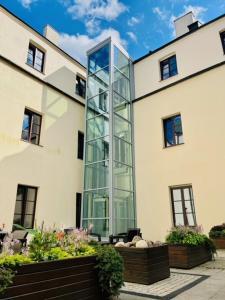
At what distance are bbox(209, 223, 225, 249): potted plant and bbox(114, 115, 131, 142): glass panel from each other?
17.9 ft

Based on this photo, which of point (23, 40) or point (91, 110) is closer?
point (23, 40)

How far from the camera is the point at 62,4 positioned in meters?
9.94

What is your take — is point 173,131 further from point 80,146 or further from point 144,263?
point 144,263

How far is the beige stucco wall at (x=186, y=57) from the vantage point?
10055mm

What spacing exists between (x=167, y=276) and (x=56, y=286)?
281cm

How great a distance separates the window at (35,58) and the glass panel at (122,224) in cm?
746

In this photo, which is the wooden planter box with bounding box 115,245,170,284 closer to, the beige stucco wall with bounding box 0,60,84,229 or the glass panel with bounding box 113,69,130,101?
the beige stucco wall with bounding box 0,60,84,229

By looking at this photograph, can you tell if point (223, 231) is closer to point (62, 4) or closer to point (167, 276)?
point (167, 276)

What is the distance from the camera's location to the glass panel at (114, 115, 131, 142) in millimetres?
10717

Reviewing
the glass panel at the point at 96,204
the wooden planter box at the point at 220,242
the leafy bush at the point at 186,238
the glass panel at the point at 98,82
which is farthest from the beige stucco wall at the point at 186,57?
the leafy bush at the point at 186,238

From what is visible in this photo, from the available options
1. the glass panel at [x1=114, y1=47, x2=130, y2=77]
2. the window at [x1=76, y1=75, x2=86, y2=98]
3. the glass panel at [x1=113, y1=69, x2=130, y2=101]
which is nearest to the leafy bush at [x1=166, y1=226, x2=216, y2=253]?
the glass panel at [x1=113, y1=69, x2=130, y2=101]

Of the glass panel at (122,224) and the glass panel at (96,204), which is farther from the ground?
the glass panel at (96,204)

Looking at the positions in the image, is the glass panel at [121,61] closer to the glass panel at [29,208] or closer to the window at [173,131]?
the window at [173,131]

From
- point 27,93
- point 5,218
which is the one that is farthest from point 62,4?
point 5,218
